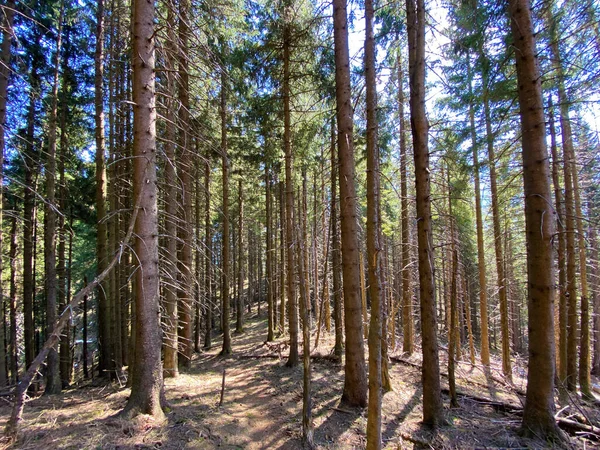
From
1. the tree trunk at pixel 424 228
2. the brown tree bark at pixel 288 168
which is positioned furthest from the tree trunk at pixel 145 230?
the tree trunk at pixel 424 228

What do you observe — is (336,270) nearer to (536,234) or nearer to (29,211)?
(536,234)

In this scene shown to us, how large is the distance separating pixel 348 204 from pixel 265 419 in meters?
4.73

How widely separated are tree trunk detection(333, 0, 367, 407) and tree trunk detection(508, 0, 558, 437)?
2.85 metres

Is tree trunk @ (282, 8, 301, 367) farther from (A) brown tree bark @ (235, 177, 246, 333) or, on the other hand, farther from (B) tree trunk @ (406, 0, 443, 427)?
(A) brown tree bark @ (235, 177, 246, 333)

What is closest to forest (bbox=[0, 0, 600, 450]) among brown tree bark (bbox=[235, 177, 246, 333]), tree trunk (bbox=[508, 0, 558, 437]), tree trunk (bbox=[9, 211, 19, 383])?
tree trunk (bbox=[508, 0, 558, 437])

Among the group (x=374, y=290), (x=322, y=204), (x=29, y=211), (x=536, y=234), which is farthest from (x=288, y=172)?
(x=29, y=211)

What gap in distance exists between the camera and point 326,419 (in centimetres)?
595

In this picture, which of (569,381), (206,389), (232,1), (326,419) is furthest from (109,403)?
(569,381)

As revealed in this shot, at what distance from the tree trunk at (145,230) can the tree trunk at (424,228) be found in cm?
451

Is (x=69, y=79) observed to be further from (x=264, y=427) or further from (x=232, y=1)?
(x=264, y=427)

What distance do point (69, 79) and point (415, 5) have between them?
11.4 metres

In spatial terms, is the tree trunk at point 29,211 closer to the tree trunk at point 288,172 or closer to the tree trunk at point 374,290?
the tree trunk at point 288,172

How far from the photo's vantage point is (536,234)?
482 cm

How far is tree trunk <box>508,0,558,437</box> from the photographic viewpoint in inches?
181
